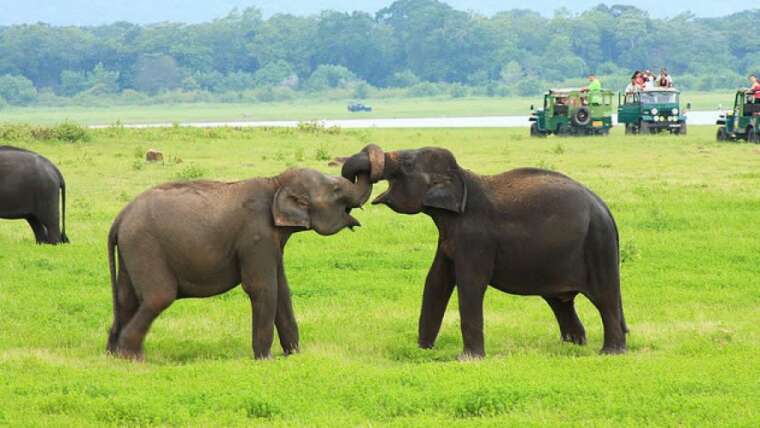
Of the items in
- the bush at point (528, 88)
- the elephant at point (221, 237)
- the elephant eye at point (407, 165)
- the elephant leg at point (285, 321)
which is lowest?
the bush at point (528, 88)

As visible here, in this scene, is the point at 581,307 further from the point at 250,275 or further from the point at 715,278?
the point at 250,275

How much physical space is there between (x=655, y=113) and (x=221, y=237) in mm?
38091

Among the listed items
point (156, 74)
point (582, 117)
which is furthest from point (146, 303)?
point (156, 74)

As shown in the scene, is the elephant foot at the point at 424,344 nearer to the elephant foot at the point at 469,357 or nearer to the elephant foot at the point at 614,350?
the elephant foot at the point at 469,357

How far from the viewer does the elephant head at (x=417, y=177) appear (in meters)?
11.4

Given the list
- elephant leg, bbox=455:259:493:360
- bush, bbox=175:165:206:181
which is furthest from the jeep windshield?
elephant leg, bbox=455:259:493:360

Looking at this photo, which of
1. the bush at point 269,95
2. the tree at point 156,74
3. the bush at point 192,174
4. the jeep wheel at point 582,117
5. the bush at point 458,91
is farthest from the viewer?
the tree at point 156,74

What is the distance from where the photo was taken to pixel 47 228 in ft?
59.7

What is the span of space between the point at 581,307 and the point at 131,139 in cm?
3229

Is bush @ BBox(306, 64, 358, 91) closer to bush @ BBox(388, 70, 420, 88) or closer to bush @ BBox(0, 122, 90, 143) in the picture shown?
bush @ BBox(388, 70, 420, 88)

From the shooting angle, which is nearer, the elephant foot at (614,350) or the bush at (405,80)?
the elephant foot at (614,350)

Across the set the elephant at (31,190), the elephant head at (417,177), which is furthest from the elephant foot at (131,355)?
the elephant at (31,190)

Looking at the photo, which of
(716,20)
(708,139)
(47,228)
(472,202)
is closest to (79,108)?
(716,20)

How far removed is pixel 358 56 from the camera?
147 m
